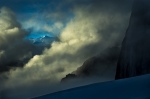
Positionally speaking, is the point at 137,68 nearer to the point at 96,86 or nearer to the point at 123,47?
the point at 123,47

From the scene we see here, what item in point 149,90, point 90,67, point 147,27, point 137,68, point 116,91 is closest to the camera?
point 149,90

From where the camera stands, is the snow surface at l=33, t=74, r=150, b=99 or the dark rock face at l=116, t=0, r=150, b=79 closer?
the snow surface at l=33, t=74, r=150, b=99

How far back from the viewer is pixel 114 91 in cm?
764

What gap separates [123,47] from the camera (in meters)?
44.0

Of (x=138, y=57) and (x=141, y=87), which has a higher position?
(x=138, y=57)

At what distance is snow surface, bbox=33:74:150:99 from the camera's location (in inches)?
276

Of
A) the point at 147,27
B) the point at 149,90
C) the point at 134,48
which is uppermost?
the point at 147,27

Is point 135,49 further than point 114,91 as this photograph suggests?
Yes

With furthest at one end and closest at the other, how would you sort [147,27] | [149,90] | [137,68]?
[147,27], [137,68], [149,90]

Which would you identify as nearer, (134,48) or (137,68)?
(137,68)

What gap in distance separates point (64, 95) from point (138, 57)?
33713 mm

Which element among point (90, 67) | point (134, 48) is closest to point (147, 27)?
point (134, 48)

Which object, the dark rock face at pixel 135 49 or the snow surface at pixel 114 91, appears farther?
the dark rock face at pixel 135 49

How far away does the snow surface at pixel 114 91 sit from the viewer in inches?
276
